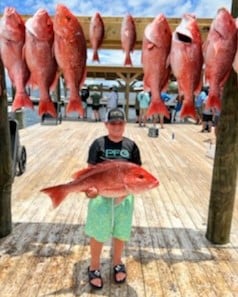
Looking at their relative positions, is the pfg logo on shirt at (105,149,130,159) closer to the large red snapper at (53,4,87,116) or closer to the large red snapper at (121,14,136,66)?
the large red snapper at (53,4,87,116)

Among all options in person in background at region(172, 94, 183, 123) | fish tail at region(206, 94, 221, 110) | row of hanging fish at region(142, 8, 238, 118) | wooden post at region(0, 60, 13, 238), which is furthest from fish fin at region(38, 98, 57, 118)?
wooden post at region(0, 60, 13, 238)

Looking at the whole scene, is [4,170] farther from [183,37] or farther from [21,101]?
[183,37]

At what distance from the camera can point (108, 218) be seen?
277cm

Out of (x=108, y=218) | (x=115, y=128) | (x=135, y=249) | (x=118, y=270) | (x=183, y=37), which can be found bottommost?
(x=135, y=249)

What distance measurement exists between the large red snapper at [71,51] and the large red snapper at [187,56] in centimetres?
62

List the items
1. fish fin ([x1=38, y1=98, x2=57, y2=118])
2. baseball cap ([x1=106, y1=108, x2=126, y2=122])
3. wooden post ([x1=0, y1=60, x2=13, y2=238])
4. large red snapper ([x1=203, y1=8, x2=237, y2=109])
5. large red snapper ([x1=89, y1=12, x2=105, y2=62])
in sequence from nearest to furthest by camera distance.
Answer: large red snapper ([x1=203, y1=8, x2=237, y2=109]), fish fin ([x1=38, y1=98, x2=57, y2=118]), large red snapper ([x1=89, y1=12, x2=105, y2=62]), baseball cap ([x1=106, y1=108, x2=126, y2=122]), wooden post ([x1=0, y1=60, x2=13, y2=238])

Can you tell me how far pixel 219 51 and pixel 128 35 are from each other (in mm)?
687

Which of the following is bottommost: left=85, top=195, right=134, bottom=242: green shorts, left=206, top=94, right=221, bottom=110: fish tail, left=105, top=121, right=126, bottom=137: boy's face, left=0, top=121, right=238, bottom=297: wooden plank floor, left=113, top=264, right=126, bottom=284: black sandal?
left=0, top=121, right=238, bottom=297: wooden plank floor

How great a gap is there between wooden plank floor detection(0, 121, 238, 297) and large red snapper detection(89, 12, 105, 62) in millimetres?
1897

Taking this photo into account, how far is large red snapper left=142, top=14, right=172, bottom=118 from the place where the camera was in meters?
2.35

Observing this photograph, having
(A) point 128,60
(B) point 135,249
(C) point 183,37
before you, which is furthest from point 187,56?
(B) point 135,249

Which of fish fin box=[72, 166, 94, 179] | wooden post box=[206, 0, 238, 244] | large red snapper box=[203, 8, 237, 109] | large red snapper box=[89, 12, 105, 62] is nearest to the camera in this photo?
large red snapper box=[203, 8, 237, 109]

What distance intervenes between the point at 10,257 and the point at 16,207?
1.53 meters

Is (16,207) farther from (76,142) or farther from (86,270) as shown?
(76,142)
